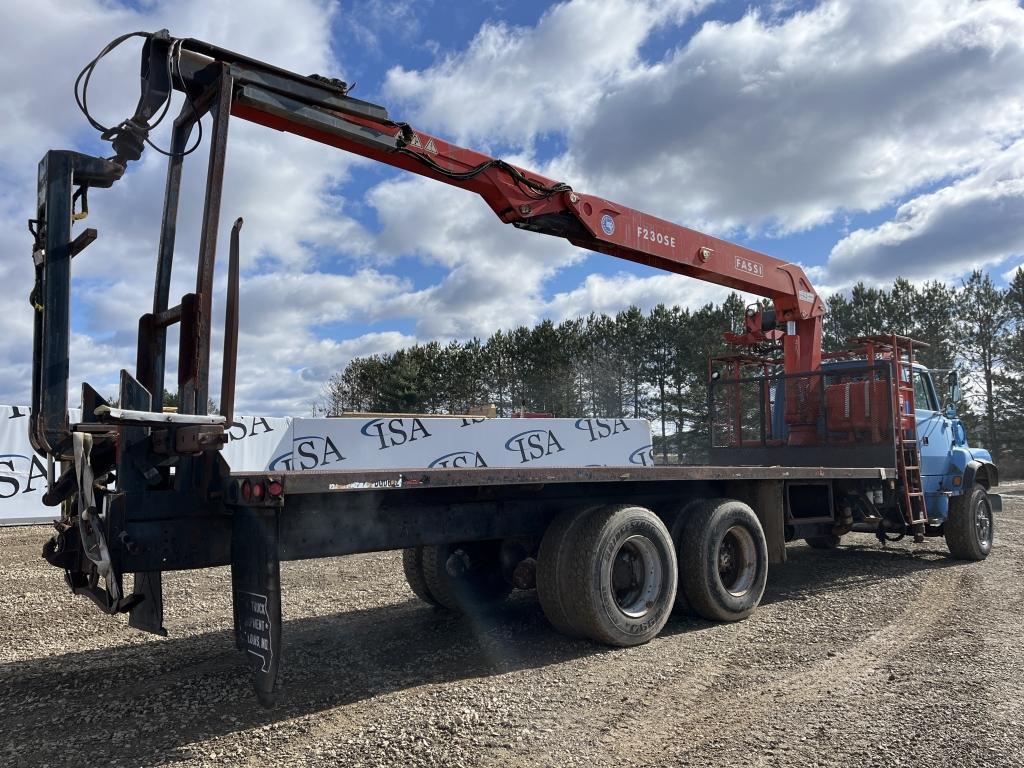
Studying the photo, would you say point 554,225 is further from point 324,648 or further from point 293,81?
point 324,648

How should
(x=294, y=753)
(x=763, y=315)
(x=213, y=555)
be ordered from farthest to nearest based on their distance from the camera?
1. (x=763, y=315)
2. (x=213, y=555)
3. (x=294, y=753)

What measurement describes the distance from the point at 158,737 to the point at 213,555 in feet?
3.17

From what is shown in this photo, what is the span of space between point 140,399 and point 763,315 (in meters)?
8.74

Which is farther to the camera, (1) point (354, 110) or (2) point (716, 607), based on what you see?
(2) point (716, 607)

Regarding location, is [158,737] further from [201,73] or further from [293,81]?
[293,81]

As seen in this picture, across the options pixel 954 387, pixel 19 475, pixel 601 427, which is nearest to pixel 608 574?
pixel 954 387

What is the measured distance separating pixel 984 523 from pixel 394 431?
10365 millimetres

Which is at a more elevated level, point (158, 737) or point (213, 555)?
point (213, 555)

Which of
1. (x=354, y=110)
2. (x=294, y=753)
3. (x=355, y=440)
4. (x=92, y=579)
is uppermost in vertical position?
(x=354, y=110)

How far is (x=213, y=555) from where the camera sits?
4.48m

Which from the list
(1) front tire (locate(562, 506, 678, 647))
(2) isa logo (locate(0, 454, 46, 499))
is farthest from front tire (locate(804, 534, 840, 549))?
(2) isa logo (locate(0, 454, 46, 499))

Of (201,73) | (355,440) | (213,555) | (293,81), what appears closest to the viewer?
(213,555)

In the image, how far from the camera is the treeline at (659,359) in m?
41.4

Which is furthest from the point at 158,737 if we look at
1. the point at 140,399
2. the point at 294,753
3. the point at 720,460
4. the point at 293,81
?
the point at 720,460
